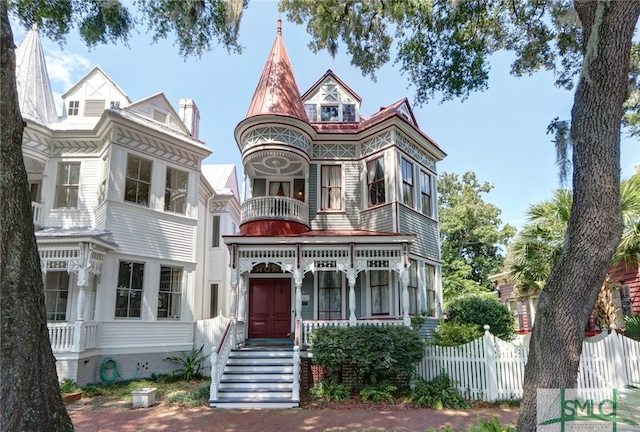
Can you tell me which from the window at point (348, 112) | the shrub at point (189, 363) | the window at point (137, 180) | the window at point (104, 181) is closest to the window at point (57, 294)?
the window at point (104, 181)

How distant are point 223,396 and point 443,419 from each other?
5.00m

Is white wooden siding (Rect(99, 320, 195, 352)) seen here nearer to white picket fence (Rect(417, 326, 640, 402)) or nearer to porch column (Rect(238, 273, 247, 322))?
porch column (Rect(238, 273, 247, 322))

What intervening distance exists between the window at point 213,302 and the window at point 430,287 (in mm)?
9787

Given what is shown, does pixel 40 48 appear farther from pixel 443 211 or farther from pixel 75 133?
pixel 443 211

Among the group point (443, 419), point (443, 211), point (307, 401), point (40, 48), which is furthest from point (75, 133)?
point (443, 211)

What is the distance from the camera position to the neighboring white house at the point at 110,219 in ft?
40.1

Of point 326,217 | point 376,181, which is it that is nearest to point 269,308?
point 326,217

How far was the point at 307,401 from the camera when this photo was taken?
9984mm

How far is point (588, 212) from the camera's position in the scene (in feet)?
15.8

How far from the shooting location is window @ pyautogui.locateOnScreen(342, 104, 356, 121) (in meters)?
16.6

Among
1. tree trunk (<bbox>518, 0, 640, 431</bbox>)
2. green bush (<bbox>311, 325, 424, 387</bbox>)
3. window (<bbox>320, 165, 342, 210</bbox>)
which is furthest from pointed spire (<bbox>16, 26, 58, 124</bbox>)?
tree trunk (<bbox>518, 0, 640, 431</bbox>)

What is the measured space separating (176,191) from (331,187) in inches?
228

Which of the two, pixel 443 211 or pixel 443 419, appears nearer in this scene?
pixel 443 419

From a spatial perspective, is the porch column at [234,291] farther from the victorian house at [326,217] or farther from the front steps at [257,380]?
the front steps at [257,380]
